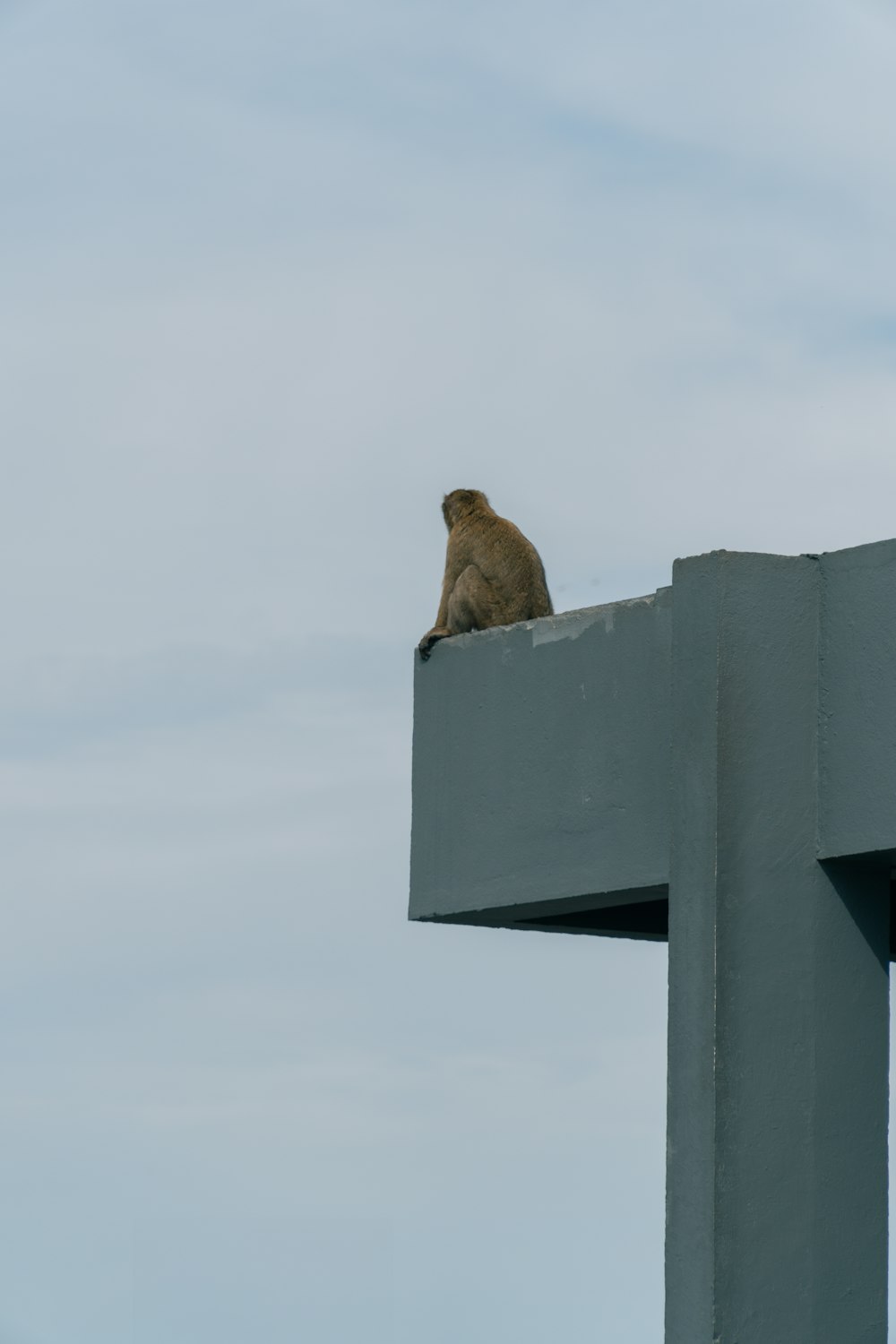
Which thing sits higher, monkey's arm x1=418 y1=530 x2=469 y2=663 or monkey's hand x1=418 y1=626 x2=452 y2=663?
monkey's arm x1=418 y1=530 x2=469 y2=663

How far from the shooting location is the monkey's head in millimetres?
14234

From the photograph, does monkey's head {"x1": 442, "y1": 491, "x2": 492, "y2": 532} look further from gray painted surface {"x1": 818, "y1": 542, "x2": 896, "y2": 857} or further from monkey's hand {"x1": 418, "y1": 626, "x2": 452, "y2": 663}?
gray painted surface {"x1": 818, "y1": 542, "x2": 896, "y2": 857}

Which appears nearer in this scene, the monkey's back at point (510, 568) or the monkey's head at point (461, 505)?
the monkey's back at point (510, 568)

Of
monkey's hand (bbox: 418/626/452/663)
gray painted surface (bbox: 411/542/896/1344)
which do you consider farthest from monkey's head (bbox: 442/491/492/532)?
gray painted surface (bbox: 411/542/896/1344)

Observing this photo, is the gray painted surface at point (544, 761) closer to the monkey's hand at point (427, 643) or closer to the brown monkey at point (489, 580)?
the monkey's hand at point (427, 643)

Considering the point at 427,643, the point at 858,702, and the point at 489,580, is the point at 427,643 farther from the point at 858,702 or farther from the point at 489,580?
the point at 858,702

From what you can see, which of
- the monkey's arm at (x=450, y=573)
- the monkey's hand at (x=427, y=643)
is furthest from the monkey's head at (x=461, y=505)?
the monkey's hand at (x=427, y=643)

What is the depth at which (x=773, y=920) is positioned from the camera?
9.41 metres

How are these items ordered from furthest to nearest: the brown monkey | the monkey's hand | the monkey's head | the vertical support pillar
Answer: the monkey's head → the brown monkey → the monkey's hand → the vertical support pillar

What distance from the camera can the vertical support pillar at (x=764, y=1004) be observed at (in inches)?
361

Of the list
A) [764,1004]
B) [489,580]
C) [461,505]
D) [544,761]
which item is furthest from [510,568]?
[764,1004]

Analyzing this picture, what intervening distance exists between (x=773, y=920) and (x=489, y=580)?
429 cm

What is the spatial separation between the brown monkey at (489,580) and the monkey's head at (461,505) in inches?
8.4

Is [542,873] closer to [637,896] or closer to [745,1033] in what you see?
[637,896]
